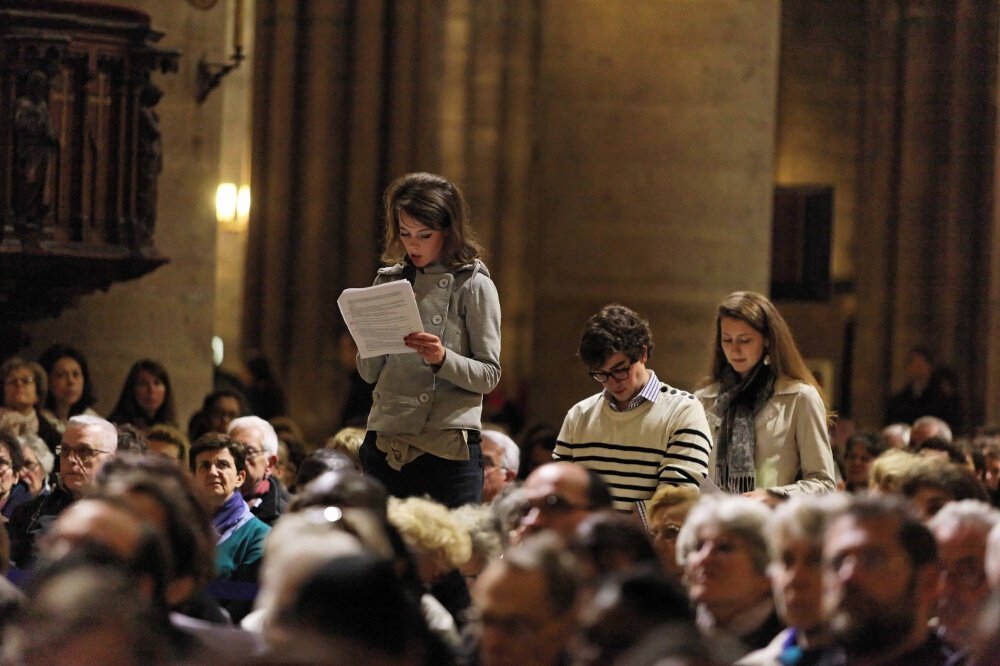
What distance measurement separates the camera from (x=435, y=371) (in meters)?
6.47

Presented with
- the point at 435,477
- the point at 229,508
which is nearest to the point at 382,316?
the point at 435,477

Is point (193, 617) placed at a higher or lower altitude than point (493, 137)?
lower

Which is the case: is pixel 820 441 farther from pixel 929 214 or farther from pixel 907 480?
pixel 929 214

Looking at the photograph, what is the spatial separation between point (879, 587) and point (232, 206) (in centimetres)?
1765

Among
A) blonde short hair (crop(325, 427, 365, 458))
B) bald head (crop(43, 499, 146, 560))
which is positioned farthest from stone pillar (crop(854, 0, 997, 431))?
bald head (crop(43, 499, 146, 560))

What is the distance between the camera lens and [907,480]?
690 centimetres

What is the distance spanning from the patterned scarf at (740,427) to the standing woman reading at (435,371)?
101cm

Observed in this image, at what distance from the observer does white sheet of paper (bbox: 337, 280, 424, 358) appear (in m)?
6.31

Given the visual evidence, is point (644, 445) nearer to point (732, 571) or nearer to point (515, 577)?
point (732, 571)

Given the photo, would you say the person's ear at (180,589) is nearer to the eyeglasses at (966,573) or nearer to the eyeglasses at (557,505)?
the eyeglasses at (557,505)

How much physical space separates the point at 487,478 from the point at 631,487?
7.22ft

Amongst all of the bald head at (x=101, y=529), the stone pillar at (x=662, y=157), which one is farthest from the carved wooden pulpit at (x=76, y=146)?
the bald head at (x=101, y=529)

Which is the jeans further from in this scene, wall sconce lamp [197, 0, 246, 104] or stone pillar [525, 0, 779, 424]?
stone pillar [525, 0, 779, 424]

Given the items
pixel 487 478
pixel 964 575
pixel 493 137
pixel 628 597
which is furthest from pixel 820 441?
pixel 493 137
